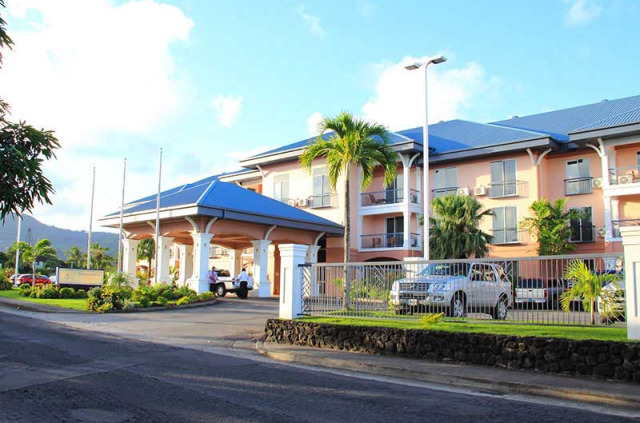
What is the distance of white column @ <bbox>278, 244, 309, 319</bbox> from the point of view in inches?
591

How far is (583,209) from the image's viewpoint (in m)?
32.0

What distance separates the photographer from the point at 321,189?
37906 mm

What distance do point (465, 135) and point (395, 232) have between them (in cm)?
778

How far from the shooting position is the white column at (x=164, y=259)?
1232 inches

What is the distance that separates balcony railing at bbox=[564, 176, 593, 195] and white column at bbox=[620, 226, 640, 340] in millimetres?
24387

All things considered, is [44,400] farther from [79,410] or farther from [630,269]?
[630,269]

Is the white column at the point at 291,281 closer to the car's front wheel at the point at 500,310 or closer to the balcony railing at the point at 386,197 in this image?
the car's front wheel at the point at 500,310

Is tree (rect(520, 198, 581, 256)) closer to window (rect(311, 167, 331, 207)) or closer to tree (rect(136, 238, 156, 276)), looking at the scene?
window (rect(311, 167, 331, 207))

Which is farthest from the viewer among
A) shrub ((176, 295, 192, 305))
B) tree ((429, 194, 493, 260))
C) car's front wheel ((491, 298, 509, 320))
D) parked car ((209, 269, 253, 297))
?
parked car ((209, 269, 253, 297))

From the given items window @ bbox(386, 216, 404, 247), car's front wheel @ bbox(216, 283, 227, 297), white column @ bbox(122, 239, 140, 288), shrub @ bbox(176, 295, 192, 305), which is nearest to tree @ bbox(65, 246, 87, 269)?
white column @ bbox(122, 239, 140, 288)

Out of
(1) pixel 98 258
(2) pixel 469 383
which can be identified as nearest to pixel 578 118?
(2) pixel 469 383

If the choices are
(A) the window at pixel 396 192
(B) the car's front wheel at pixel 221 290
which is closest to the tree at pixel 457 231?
(A) the window at pixel 396 192

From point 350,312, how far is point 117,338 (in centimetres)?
579

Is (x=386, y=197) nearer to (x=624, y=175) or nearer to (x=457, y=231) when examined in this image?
(x=457, y=231)
